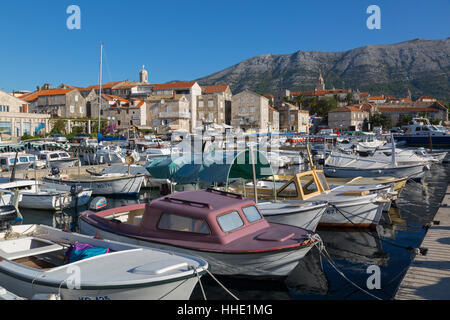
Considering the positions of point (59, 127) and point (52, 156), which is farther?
point (59, 127)

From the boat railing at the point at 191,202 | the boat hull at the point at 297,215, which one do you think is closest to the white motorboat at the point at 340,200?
the boat hull at the point at 297,215

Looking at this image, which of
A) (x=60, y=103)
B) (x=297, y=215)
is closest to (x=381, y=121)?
(x=60, y=103)

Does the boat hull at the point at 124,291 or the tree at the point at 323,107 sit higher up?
the tree at the point at 323,107

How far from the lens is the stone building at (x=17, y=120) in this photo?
5712 cm

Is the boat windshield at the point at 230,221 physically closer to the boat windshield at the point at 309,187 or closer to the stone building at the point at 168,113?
the boat windshield at the point at 309,187

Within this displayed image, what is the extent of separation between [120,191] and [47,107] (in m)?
59.4

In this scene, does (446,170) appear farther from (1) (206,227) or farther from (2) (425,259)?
(1) (206,227)

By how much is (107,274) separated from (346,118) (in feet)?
316

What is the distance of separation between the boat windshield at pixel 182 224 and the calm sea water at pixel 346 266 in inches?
65.8

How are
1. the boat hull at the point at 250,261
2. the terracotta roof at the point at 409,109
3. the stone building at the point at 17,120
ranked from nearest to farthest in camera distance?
the boat hull at the point at 250,261, the stone building at the point at 17,120, the terracotta roof at the point at 409,109

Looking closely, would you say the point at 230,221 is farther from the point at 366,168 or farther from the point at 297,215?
the point at 366,168

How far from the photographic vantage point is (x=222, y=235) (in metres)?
9.19

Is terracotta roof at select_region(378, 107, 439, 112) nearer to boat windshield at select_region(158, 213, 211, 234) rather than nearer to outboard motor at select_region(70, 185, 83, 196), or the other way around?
outboard motor at select_region(70, 185, 83, 196)

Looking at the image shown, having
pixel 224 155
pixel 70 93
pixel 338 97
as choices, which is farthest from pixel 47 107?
pixel 338 97
